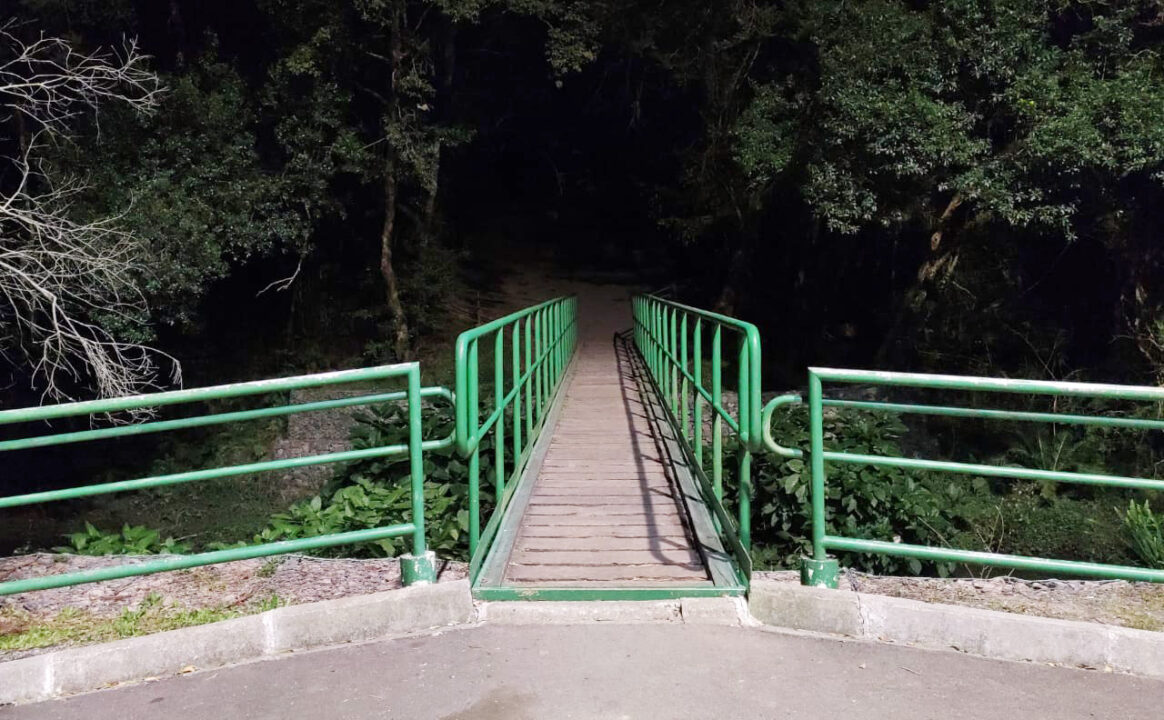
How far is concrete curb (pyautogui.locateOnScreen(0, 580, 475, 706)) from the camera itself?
3107mm

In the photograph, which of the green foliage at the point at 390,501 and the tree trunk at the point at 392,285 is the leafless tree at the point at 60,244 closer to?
the green foliage at the point at 390,501

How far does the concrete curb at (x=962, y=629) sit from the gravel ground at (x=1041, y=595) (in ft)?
2.51

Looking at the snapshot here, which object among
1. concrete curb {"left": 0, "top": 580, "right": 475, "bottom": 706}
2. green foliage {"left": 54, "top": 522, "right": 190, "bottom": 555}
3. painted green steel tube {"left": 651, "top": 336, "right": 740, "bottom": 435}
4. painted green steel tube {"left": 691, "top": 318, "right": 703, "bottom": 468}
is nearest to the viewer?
concrete curb {"left": 0, "top": 580, "right": 475, "bottom": 706}

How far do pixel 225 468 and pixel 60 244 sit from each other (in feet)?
22.2

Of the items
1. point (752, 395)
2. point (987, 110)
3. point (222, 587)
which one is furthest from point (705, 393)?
point (987, 110)

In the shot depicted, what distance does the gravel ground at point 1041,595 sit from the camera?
4301 millimetres

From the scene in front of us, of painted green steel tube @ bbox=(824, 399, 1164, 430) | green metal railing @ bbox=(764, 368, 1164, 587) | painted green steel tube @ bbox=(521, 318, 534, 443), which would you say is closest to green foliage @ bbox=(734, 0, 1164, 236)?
painted green steel tube @ bbox=(521, 318, 534, 443)

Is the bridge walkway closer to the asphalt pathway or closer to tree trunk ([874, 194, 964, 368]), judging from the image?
the asphalt pathway

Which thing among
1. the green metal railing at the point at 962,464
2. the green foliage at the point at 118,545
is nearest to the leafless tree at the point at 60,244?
the green foliage at the point at 118,545

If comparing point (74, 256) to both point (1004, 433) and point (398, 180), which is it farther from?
point (1004, 433)

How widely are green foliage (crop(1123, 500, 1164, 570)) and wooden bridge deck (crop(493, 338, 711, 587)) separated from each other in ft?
13.7

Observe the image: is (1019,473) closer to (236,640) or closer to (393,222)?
(236,640)

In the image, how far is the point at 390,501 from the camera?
6.43m

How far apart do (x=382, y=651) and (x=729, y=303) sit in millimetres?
16071
